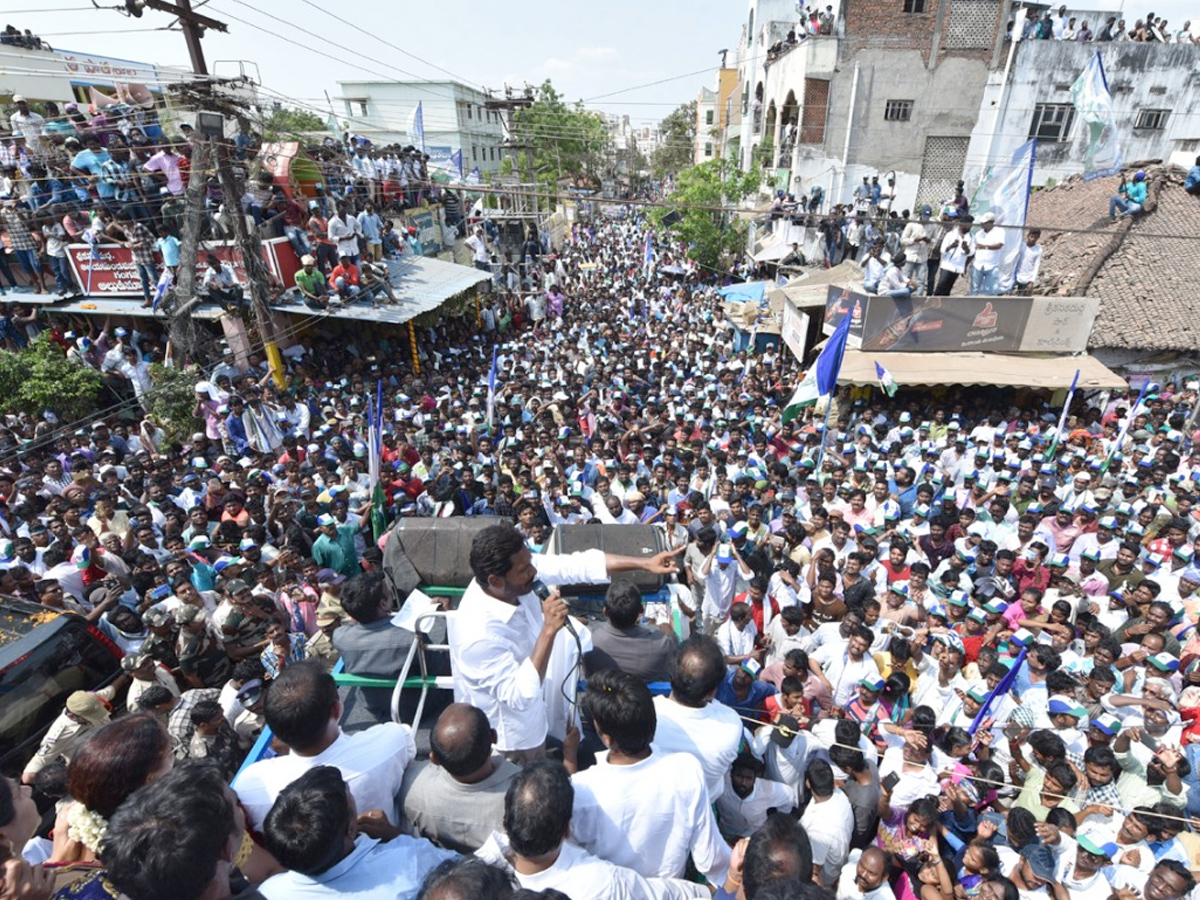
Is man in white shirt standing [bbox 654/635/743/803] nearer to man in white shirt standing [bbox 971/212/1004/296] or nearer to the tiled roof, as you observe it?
the tiled roof

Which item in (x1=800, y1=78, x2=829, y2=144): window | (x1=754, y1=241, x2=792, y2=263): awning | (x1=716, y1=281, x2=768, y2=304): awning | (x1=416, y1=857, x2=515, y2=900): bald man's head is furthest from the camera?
(x1=800, y1=78, x2=829, y2=144): window

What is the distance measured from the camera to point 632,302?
20172mm

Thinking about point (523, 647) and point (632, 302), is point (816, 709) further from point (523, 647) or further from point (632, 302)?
point (632, 302)

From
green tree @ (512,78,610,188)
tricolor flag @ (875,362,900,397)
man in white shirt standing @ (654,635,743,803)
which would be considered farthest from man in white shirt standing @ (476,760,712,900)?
green tree @ (512,78,610,188)

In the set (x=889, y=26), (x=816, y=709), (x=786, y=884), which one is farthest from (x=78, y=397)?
(x=889, y=26)

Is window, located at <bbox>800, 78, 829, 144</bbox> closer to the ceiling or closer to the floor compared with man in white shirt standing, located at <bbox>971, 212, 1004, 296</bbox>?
closer to the ceiling

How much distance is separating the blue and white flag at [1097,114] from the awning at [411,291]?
1456cm

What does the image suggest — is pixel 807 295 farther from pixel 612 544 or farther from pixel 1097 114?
pixel 612 544

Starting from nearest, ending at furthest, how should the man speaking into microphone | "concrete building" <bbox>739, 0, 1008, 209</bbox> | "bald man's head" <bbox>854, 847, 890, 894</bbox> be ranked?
the man speaking into microphone → "bald man's head" <bbox>854, 847, 890, 894</bbox> → "concrete building" <bbox>739, 0, 1008, 209</bbox>

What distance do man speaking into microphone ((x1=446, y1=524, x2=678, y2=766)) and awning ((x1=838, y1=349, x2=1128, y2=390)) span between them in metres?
8.72

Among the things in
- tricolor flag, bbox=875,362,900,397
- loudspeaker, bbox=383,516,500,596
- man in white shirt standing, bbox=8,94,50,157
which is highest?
man in white shirt standing, bbox=8,94,50,157

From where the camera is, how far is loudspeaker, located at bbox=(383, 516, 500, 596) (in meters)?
3.63

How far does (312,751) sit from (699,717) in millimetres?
1550

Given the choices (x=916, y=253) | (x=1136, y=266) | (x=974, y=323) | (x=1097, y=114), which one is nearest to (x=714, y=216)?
(x=1097, y=114)
